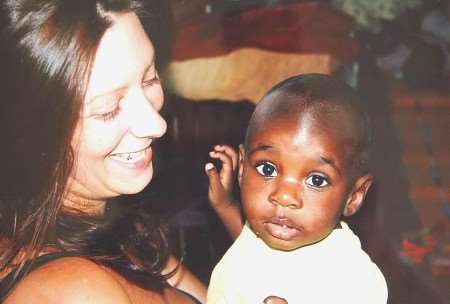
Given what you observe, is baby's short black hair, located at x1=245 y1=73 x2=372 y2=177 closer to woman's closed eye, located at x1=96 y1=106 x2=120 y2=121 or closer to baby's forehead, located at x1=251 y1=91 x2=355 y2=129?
baby's forehead, located at x1=251 y1=91 x2=355 y2=129

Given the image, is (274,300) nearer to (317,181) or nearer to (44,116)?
(317,181)

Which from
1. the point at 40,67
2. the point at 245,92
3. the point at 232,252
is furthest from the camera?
the point at 245,92

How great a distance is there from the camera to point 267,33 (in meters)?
1.02

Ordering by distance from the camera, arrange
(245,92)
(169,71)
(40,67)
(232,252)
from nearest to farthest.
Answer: (40,67) → (232,252) → (169,71) → (245,92)

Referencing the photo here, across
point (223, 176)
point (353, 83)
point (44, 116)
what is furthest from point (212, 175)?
point (353, 83)

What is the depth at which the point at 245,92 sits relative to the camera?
1.06m

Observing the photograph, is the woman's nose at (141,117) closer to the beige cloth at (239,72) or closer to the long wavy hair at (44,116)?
the long wavy hair at (44,116)

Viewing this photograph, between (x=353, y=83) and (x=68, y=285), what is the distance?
730mm

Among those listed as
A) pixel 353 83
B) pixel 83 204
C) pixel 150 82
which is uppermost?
pixel 150 82

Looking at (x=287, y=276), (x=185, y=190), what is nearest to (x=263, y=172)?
(x=287, y=276)

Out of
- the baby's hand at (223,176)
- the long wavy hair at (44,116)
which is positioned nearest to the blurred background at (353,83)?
the baby's hand at (223,176)

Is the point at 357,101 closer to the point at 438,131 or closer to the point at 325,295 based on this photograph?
the point at 325,295

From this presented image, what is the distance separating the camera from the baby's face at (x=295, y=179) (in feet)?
1.95

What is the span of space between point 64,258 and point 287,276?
0.80ft
